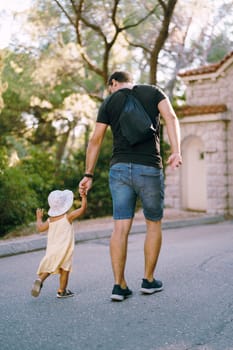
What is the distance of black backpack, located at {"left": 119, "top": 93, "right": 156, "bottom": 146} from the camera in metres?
4.81

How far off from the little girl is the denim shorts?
311 mm

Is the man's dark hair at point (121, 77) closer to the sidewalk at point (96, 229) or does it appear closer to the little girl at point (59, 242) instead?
the little girl at point (59, 242)

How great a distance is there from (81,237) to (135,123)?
18.1 ft

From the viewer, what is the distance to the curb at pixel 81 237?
8430 mm

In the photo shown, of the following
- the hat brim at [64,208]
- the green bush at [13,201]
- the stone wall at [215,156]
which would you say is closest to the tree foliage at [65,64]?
the green bush at [13,201]

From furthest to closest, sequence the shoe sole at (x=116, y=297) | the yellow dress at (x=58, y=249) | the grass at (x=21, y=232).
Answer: the grass at (x=21, y=232)
the yellow dress at (x=58, y=249)
the shoe sole at (x=116, y=297)

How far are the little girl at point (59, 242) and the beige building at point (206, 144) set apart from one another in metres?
10.9

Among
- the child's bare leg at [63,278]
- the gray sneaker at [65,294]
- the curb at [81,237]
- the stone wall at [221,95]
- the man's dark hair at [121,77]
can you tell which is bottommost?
the curb at [81,237]

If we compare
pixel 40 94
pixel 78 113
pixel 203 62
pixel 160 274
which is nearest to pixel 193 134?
pixel 78 113

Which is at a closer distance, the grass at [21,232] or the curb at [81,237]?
the curb at [81,237]

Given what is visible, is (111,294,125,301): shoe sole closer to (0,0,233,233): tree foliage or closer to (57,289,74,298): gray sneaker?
(57,289,74,298): gray sneaker

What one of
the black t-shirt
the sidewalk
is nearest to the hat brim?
the black t-shirt

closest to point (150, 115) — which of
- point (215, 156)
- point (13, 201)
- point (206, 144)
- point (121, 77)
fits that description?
point (121, 77)

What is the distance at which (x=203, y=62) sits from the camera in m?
32.0
